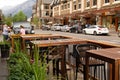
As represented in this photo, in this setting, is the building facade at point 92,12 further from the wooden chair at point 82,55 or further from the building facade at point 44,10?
Answer: the wooden chair at point 82,55

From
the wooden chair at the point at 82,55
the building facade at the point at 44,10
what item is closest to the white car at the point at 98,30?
the wooden chair at the point at 82,55

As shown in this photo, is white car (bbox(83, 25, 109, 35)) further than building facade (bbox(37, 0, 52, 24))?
No

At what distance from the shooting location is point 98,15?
49.4 m

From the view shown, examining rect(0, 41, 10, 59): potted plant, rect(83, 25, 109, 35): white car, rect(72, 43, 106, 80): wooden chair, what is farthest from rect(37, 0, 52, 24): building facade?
rect(72, 43, 106, 80): wooden chair

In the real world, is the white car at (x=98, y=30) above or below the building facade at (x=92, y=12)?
below

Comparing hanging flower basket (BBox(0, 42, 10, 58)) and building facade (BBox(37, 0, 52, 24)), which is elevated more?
building facade (BBox(37, 0, 52, 24))

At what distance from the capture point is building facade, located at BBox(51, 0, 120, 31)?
44312 millimetres

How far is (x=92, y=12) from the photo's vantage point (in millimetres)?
51219

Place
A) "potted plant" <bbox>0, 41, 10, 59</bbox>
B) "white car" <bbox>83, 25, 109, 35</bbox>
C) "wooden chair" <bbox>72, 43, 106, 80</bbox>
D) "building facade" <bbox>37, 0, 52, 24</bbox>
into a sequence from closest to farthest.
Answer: "wooden chair" <bbox>72, 43, 106, 80</bbox> < "potted plant" <bbox>0, 41, 10, 59</bbox> < "white car" <bbox>83, 25, 109, 35</bbox> < "building facade" <bbox>37, 0, 52, 24</bbox>

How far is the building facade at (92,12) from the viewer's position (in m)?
44.3

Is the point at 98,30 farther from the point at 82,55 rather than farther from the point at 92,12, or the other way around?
the point at 82,55

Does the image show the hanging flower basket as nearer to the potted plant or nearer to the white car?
the potted plant

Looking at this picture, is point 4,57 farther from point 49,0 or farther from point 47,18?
point 49,0

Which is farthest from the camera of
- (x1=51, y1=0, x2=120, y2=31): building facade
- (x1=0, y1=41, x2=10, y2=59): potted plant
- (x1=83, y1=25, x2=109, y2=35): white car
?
(x1=51, y1=0, x2=120, y2=31): building facade
